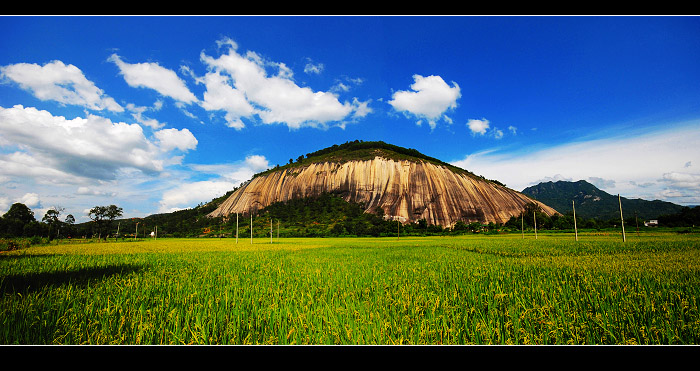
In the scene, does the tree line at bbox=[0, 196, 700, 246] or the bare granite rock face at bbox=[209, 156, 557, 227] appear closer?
the tree line at bbox=[0, 196, 700, 246]

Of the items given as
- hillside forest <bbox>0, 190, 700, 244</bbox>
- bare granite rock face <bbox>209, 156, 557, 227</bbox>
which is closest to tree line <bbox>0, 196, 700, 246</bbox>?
hillside forest <bbox>0, 190, 700, 244</bbox>

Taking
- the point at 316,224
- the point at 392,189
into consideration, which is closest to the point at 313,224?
the point at 316,224

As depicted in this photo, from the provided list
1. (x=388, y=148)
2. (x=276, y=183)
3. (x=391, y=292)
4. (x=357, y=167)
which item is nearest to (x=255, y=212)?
(x=276, y=183)

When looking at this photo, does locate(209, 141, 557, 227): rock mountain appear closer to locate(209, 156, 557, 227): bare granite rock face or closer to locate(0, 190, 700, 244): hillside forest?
locate(209, 156, 557, 227): bare granite rock face

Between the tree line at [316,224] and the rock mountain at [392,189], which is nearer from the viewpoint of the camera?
the tree line at [316,224]

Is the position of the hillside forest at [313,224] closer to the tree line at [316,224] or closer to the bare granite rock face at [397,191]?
the tree line at [316,224]

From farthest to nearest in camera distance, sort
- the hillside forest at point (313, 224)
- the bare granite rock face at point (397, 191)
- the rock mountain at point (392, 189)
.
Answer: the rock mountain at point (392, 189) → the bare granite rock face at point (397, 191) → the hillside forest at point (313, 224)

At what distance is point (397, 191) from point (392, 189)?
157 centimetres

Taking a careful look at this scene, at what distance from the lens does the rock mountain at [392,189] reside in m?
76.9

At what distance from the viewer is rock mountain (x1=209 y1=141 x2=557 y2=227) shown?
252ft

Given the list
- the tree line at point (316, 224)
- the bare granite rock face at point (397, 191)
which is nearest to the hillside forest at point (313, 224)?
the tree line at point (316, 224)

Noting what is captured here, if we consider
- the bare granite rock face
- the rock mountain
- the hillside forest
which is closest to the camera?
the hillside forest
